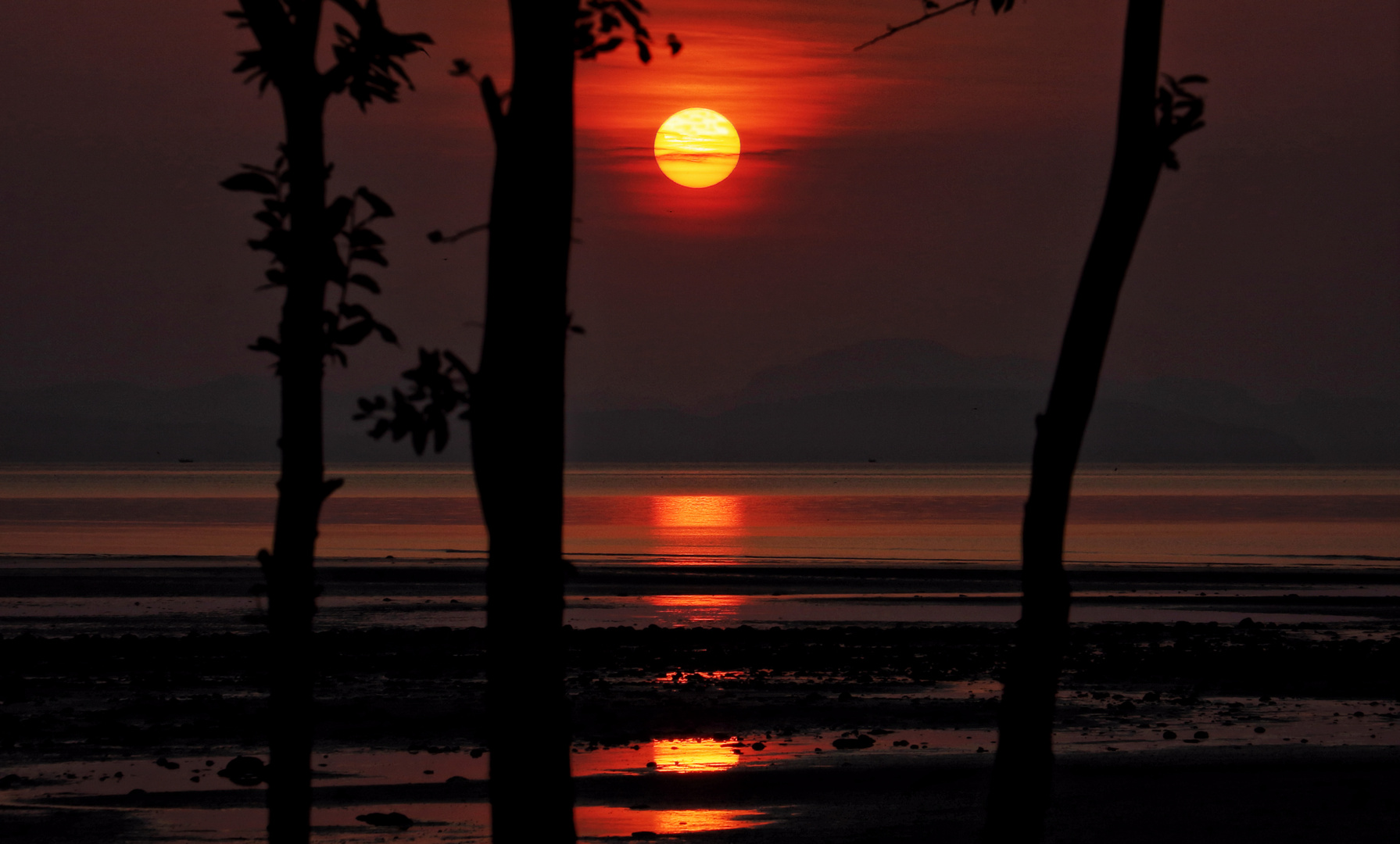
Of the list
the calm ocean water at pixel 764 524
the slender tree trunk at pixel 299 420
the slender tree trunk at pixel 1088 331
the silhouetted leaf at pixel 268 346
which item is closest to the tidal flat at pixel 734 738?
the slender tree trunk at pixel 1088 331

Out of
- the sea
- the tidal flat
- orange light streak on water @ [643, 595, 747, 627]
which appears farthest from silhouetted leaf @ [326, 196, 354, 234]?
orange light streak on water @ [643, 595, 747, 627]

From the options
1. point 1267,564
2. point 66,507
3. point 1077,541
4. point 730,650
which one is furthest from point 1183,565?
point 66,507

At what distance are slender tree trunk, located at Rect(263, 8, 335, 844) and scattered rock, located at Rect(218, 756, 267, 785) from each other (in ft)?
30.2

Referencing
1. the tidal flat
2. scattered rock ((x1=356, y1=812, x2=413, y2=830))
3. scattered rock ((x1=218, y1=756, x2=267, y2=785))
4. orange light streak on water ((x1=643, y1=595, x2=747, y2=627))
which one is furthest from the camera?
orange light streak on water ((x1=643, y1=595, x2=747, y2=627))

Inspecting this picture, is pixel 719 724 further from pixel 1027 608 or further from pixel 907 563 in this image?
pixel 907 563

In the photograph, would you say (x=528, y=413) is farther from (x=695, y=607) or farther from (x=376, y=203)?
(x=695, y=607)

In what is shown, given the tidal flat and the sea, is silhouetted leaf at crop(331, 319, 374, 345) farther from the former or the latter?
the tidal flat

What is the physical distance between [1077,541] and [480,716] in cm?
5364

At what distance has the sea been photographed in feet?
120

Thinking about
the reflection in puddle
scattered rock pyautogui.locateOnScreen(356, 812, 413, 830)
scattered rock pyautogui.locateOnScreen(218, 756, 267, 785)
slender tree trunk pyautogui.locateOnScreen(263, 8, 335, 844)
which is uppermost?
slender tree trunk pyautogui.locateOnScreen(263, 8, 335, 844)

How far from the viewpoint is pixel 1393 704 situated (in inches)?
837

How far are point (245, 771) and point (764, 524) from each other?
71.4 m

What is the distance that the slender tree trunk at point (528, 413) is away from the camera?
22.0 ft

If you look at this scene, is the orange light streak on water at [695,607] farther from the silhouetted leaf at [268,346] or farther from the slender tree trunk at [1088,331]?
the silhouetted leaf at [268,346]
